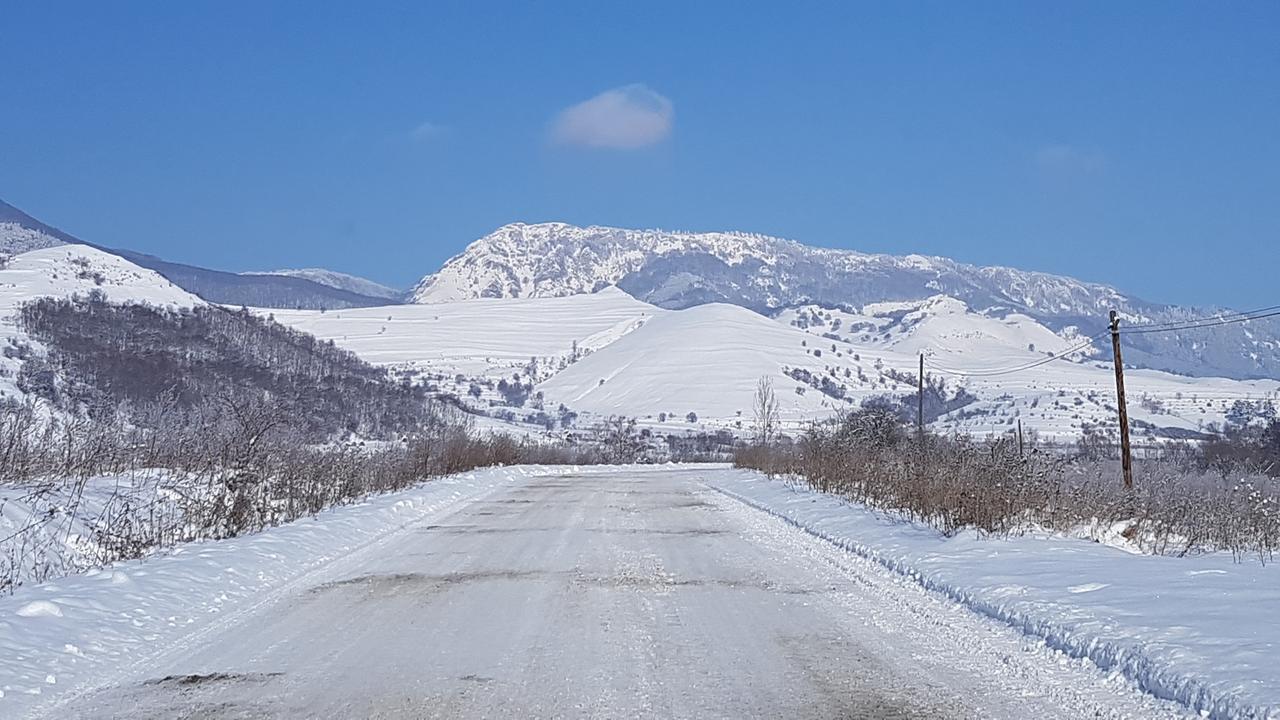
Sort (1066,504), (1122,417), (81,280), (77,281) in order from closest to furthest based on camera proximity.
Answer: (1066,504) < (1122,417) < (77,281) < (81,280)

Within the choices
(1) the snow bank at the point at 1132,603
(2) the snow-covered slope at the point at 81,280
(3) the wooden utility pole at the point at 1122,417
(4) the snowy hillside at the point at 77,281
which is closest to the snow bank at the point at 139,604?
(1) the snow bank at the point at 1132,603

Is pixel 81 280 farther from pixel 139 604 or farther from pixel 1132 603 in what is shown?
pixel 1132 603

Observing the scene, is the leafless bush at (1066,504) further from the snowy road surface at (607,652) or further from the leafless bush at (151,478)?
the leafless bush at (151,478)

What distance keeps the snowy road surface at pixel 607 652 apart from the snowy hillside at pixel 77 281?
99489 millimetres

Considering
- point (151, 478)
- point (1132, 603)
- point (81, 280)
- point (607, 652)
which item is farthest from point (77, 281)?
point (1132, 603)

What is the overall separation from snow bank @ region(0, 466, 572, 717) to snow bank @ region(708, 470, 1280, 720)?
269 inches

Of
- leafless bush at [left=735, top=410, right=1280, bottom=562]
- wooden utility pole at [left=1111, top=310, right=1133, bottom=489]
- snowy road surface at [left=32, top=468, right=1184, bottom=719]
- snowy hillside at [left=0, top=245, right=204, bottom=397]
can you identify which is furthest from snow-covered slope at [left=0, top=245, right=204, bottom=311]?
snowy road surface at [left=32, top=468, right=1184, bottom=719]

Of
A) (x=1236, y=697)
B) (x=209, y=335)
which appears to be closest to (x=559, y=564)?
(x=1236, y=697)

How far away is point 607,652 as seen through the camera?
7828 millimetres

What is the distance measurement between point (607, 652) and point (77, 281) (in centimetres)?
15020

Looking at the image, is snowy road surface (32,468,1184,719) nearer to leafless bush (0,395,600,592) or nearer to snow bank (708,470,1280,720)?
snow bank (708,470,1280,720)

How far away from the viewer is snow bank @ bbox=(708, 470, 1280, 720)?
21.7ft

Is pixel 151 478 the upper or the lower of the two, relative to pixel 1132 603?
upper

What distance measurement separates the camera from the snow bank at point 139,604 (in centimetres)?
730
